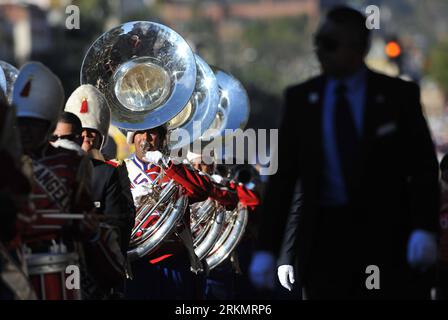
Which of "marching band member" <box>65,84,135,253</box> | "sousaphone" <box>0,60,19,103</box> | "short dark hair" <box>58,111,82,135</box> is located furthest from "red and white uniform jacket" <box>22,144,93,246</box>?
"sousaphone" <box>0,60,19,103</box>

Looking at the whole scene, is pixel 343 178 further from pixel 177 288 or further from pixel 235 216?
pixel 235 216

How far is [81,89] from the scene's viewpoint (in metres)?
9.55

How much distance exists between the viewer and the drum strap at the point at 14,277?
21.4ft

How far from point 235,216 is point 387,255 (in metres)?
5.93

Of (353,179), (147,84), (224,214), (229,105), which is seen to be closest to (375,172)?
(353,179)

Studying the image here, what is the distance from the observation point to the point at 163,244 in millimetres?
10422

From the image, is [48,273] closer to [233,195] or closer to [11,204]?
[11,204]

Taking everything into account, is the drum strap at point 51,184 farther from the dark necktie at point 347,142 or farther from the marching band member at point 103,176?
the dark necktie at point 347,142

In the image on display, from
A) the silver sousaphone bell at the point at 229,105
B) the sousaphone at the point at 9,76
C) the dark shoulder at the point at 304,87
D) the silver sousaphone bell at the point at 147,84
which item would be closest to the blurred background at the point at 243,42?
the dark shoulder at the point at 304,87

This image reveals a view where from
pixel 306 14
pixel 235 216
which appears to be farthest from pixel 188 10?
pixel 235 216

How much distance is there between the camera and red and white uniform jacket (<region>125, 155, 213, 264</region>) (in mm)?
10094

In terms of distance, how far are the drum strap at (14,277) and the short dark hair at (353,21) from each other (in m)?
1.76

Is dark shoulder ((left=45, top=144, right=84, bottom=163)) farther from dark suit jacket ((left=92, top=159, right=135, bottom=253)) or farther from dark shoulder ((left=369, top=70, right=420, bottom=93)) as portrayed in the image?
dark shoulder ((left=369, top=70, right=420, bottom=93))

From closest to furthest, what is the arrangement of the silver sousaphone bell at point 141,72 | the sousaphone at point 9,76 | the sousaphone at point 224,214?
1. the sousaphone at point 9,76
2. the silver sousaphone bell at point 141,72
3. the sousaphone at point 224,214
